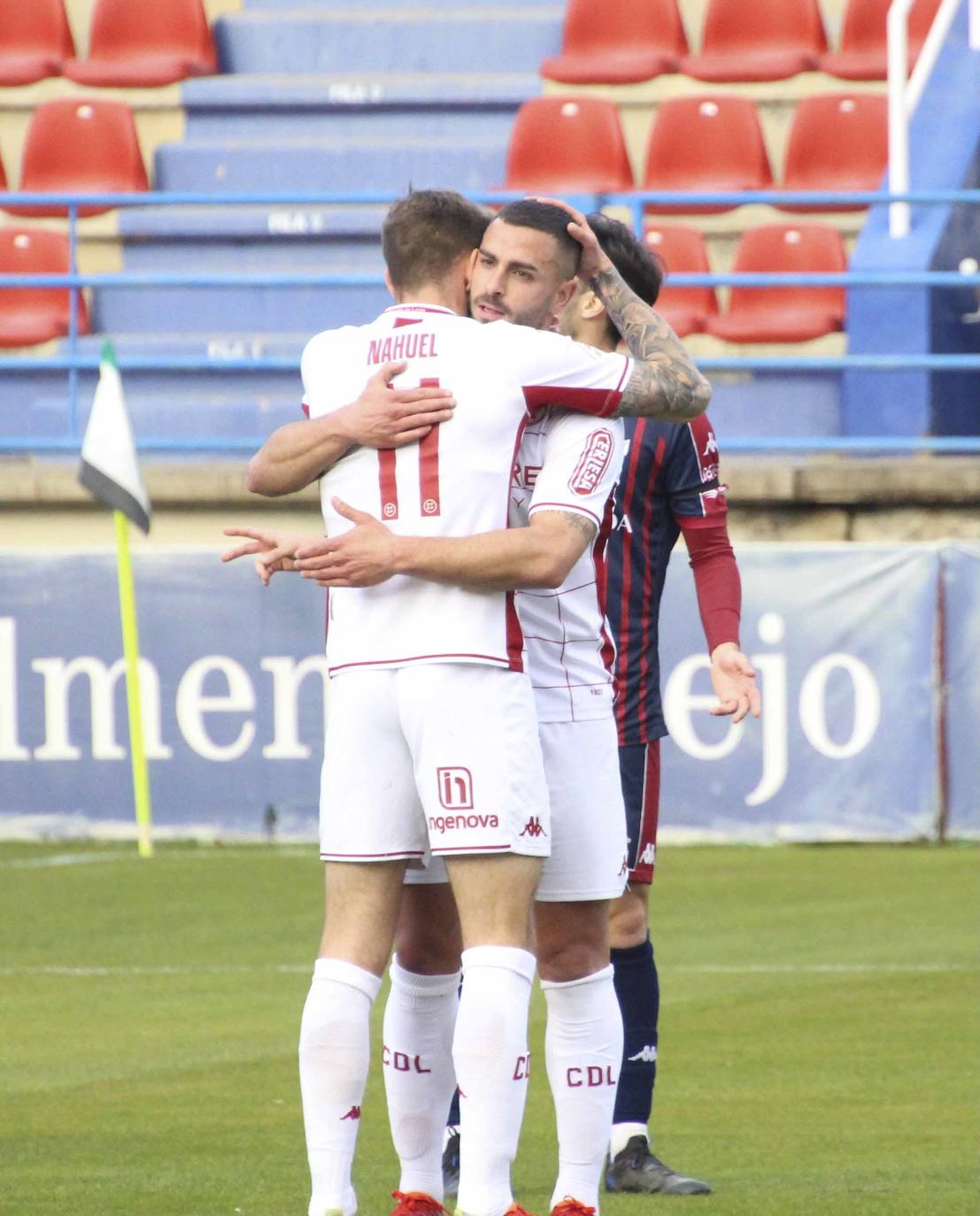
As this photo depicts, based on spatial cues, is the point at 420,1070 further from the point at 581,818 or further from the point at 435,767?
the point at 435,767

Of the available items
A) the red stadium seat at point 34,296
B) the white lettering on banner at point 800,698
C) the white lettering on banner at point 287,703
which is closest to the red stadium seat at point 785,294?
the white lettering on banner at point 800,698

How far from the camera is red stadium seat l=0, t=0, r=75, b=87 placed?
651 inches

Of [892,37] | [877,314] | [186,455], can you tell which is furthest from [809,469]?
[186,455]

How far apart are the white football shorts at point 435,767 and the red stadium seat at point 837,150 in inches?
442

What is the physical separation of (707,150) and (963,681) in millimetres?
4924

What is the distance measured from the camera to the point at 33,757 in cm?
1162

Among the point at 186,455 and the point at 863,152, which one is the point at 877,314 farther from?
the point at 186,455

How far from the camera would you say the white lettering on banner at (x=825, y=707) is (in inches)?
442

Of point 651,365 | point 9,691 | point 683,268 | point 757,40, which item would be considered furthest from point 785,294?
point 651,365

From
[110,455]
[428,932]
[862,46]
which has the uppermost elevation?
[862,46]

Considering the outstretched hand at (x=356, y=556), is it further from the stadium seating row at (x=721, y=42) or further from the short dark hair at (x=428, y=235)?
the stadium seating row at (x=721, y=42)

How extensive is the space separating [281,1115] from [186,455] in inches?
326

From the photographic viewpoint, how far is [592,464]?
13.1ft

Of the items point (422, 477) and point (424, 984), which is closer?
point (422, 477)
